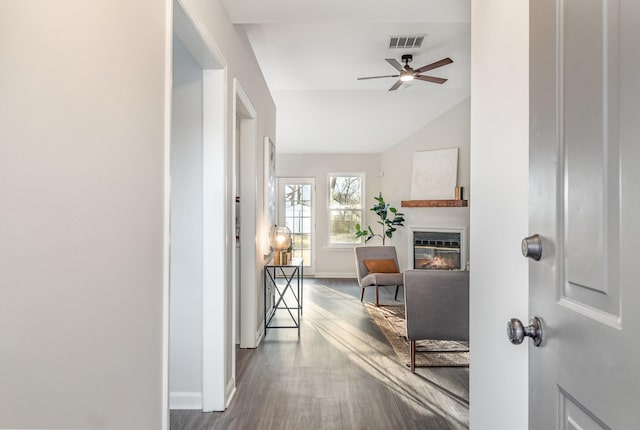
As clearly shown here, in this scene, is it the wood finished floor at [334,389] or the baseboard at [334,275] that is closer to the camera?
the wood finished floor at [334,389]

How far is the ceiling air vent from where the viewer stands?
3.67 m

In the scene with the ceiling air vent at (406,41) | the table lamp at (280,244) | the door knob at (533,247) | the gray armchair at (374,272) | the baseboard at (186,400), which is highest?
the ceiling air vent at (406,41)

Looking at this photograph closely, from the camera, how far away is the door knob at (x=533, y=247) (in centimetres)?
92

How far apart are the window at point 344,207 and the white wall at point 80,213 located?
6.51 m

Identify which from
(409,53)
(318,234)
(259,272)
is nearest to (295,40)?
(409,53)

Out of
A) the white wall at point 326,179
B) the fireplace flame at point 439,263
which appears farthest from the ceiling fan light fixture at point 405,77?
the white wall at point 326,179

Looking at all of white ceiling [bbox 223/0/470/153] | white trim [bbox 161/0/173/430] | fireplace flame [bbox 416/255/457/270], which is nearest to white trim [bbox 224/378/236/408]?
white trim [bbox 161/0/173/430]

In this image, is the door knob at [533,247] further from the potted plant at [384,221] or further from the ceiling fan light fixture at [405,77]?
the potted plant at [384,221]

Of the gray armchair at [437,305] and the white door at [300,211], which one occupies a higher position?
the white door at [300,211]

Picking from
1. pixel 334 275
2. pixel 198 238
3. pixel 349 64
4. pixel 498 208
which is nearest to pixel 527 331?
pixel 498 208

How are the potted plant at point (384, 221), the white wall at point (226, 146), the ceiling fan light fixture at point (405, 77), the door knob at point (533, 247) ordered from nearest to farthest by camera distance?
the door knob at point (533, 247) → the white wall at point (226, 146) → the ceiling fan light fixture at point (405, 77) → the potted plant at point (384, 221)

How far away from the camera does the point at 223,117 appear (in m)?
2.46

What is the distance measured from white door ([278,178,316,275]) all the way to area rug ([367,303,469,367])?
11.2 ft

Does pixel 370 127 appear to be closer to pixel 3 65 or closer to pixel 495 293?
pixel 495 293
